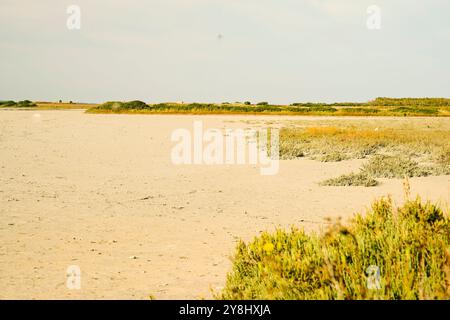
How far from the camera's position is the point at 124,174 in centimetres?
1622

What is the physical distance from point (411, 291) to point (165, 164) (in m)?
15.2

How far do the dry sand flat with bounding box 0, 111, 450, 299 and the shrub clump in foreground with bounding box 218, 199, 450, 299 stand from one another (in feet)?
3.35

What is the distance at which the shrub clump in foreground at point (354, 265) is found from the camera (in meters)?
4.11

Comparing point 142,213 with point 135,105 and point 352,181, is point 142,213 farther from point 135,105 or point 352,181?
point 135,105

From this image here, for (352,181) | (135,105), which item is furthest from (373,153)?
Answer: (135,105)

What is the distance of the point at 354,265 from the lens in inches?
189

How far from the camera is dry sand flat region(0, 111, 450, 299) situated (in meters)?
6.38

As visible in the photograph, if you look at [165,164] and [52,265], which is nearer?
[52,265]

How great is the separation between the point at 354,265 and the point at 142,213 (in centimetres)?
670

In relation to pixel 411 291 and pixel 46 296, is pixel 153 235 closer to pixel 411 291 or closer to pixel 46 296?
pixel 46 296

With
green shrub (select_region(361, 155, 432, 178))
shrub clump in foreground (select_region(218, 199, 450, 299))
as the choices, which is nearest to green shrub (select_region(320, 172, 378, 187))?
green shrub (select_region(361, 155, 432, 178))

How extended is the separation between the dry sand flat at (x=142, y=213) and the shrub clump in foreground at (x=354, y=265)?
1.02 m
